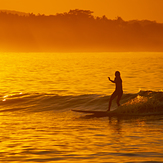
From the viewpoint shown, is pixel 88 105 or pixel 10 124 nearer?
pixel 10 124

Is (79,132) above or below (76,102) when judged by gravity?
below

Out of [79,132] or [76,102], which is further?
[76,102]

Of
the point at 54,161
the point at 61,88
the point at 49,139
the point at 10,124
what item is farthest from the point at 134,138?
the point at 61,88

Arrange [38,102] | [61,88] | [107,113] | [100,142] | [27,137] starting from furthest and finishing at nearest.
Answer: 1. [61,88]
2. [38,102]
3. [107,113]
4. [27,137]
5. [100,142]

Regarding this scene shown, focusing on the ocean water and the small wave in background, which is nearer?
the ocean water

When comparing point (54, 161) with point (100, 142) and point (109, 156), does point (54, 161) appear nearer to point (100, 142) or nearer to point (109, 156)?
point (109, 156)

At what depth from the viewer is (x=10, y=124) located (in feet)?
76.9

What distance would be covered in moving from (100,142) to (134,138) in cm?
130

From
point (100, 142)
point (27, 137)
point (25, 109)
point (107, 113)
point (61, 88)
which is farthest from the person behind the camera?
point (61, 88)

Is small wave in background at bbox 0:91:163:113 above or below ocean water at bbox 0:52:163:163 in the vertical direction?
above

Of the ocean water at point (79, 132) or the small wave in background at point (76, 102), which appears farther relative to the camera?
the small wave in background at point (76, 102)

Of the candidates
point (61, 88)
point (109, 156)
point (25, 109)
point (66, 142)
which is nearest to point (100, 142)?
point (66, 142)

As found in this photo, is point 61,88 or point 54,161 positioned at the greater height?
point 61,88

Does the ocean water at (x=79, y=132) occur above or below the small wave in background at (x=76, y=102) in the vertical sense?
below
